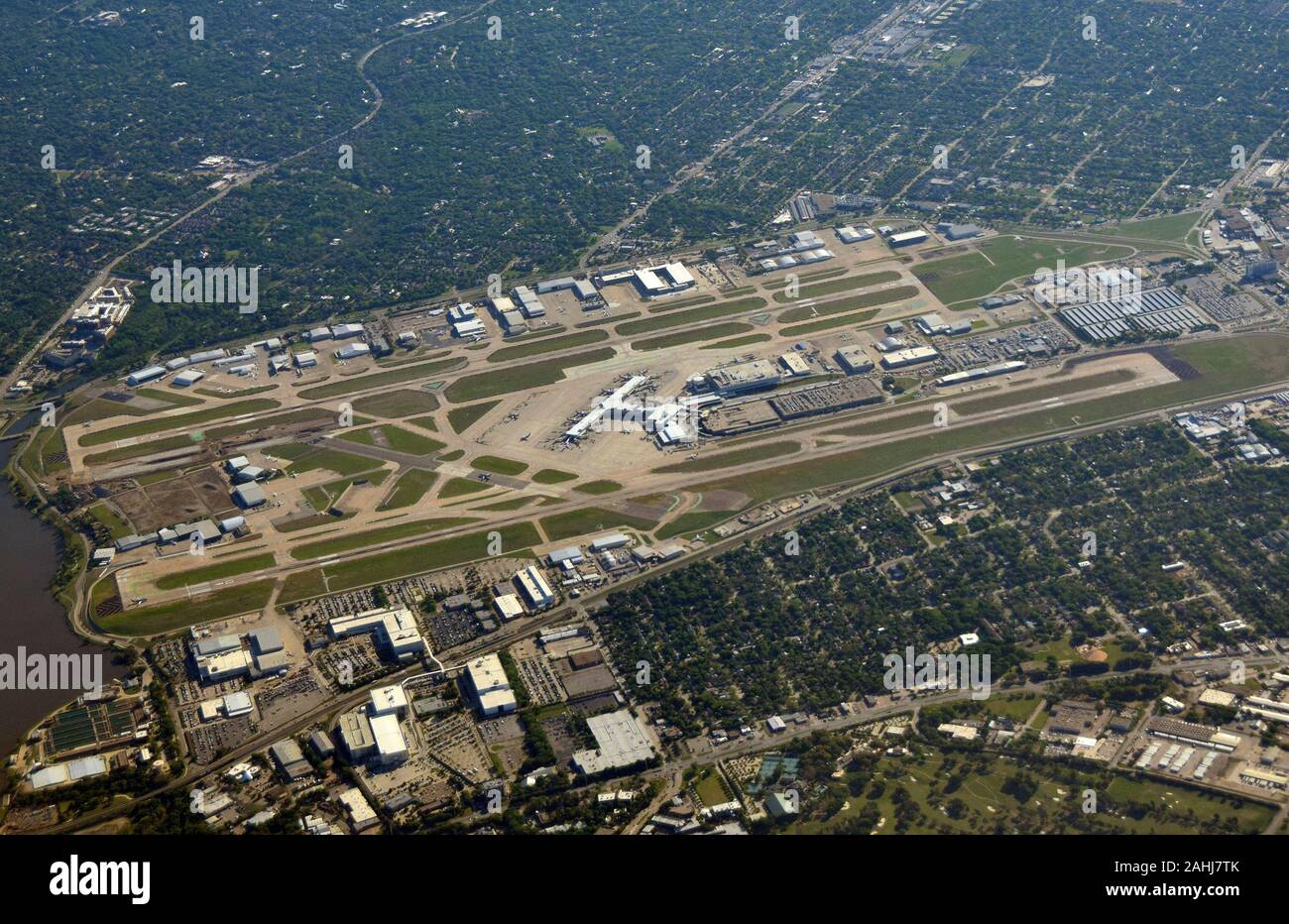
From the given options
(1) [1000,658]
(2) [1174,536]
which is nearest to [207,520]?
(1) [1000,658]

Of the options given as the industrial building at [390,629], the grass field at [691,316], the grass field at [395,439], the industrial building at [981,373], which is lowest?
the industrial building at [390,629]

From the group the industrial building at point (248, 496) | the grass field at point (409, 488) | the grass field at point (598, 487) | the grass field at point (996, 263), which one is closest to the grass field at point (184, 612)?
the industrial building at point (248, 496)

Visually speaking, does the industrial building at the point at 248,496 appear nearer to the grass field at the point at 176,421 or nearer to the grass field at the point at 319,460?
the grass field at the point at 319,460

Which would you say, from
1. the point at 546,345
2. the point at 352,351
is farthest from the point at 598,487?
the point at 352,351

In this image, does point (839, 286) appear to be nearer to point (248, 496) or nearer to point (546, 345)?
point (546, 345)

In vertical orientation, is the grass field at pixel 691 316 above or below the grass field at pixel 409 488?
above

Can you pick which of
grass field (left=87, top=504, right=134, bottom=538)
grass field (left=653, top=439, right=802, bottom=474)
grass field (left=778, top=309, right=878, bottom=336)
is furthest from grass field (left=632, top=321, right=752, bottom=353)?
grass field (left=87, top=504, right=134, bottom=538)

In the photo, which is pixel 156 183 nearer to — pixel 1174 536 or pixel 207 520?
pixel 207 520
